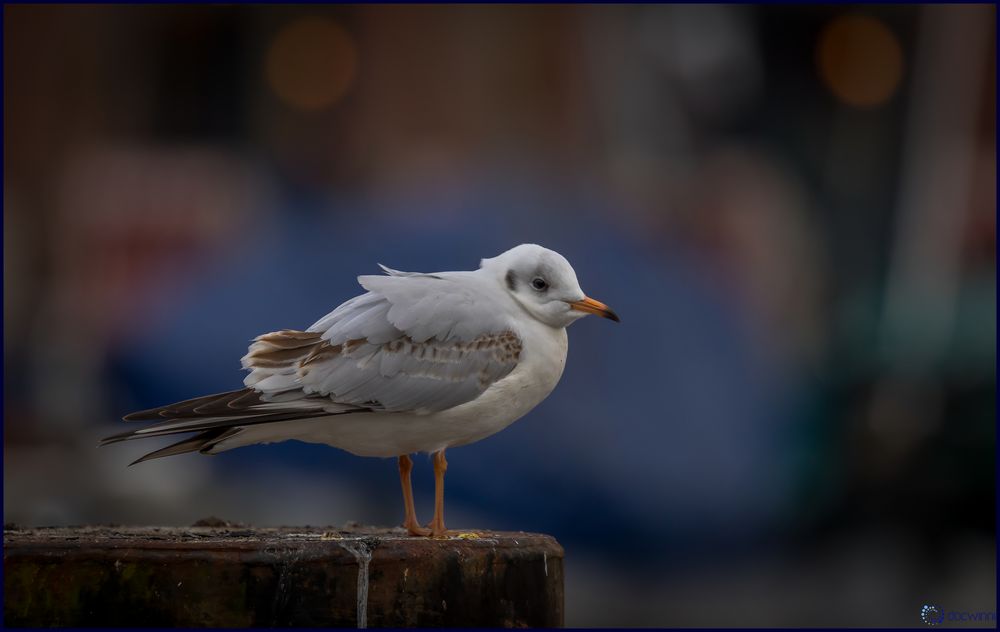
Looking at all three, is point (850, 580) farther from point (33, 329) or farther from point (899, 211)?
point (33, 329)

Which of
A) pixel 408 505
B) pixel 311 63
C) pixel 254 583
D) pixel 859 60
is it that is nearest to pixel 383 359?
pixel 408 505

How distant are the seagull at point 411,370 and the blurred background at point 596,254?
17.4 ft

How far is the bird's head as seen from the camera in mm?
5141

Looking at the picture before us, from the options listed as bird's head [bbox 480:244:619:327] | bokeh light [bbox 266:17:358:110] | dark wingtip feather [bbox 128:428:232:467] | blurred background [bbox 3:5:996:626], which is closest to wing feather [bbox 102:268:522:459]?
dark wingtip feather [bbox 128:428:232:467]

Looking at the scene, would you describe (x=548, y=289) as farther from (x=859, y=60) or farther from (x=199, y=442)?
(x=859, y=60)

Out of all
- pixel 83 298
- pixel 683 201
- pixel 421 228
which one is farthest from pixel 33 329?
pixel 683 201

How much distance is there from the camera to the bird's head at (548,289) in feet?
16.9

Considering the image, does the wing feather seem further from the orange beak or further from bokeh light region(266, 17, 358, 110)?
bokeh light region(266, 17, 358, 110)

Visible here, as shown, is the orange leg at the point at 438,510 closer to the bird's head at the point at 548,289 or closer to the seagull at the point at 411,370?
the seagull at the point at 411,370

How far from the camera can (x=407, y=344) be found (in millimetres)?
4996

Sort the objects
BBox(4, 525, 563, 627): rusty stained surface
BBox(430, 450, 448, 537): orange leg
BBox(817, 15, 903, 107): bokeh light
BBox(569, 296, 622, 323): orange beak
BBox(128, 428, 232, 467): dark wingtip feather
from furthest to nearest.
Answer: BBox(817, 15, 903, 107): bokeh light, BBox(569, 296, 622, 323): orange beak, BBox(430, 450, 448, 537): orange leg, BBox(128, 428, 232, 467): dark wingtip feather, BBox(4, 525, 563, 627): rusty stained surface

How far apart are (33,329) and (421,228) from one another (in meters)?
4.11

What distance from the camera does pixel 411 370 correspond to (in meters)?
4.91

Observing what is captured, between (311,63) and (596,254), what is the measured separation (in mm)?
3874
